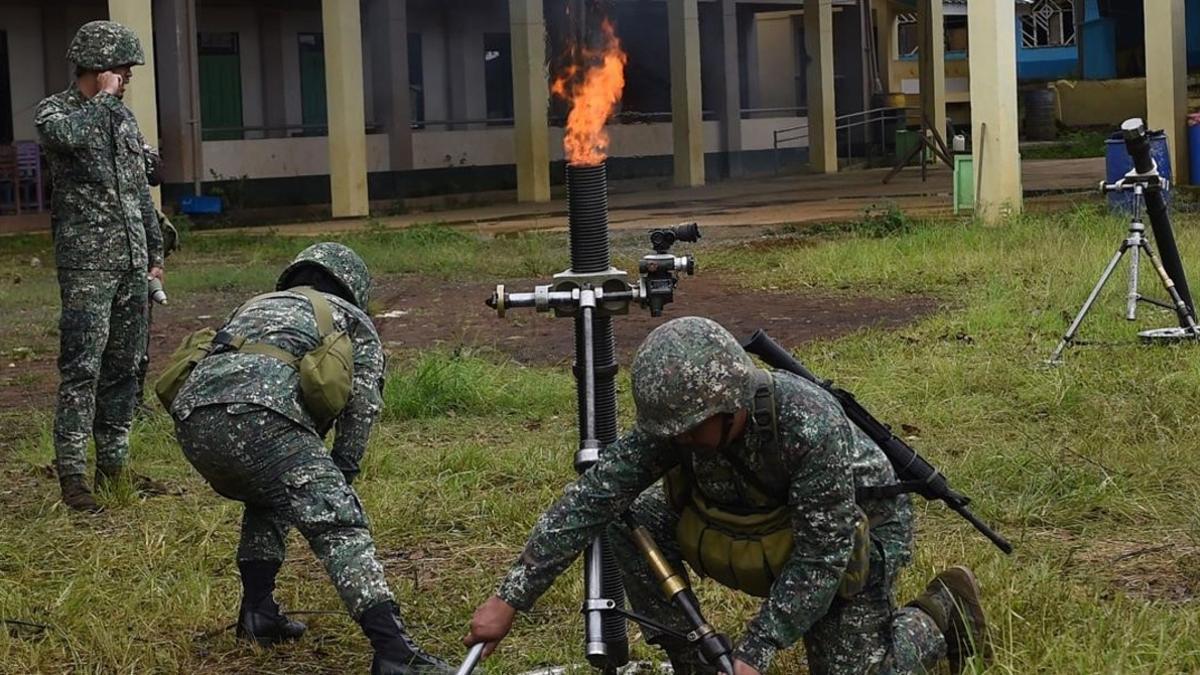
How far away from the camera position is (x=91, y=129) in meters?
6.79

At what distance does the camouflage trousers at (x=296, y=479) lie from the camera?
14.6 feet

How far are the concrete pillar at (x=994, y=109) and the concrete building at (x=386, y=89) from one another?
4.55 meters

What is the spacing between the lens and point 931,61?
27.3 metres

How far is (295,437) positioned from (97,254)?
253cm

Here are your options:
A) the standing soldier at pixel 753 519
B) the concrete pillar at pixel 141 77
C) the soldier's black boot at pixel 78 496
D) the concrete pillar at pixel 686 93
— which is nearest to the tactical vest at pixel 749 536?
the standing soldier at pixel 753 519

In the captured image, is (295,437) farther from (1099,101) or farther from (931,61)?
(1099,101)

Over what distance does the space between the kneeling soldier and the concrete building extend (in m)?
12.3

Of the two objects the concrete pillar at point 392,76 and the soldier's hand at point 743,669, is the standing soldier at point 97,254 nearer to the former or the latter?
the soldier's hand at point 743,669

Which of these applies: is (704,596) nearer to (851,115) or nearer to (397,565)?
(397,565)

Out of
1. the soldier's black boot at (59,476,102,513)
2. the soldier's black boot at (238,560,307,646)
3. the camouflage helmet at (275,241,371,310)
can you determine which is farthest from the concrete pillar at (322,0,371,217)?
the soldier's black boot at (238,560,307,646)

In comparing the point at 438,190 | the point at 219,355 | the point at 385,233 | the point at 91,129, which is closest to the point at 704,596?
the point at 219,355

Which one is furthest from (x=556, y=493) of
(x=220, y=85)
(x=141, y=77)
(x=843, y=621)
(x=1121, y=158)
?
(x=220, y=85)

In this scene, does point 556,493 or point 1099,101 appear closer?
point 556,493

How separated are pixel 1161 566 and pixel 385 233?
13.0 meters
